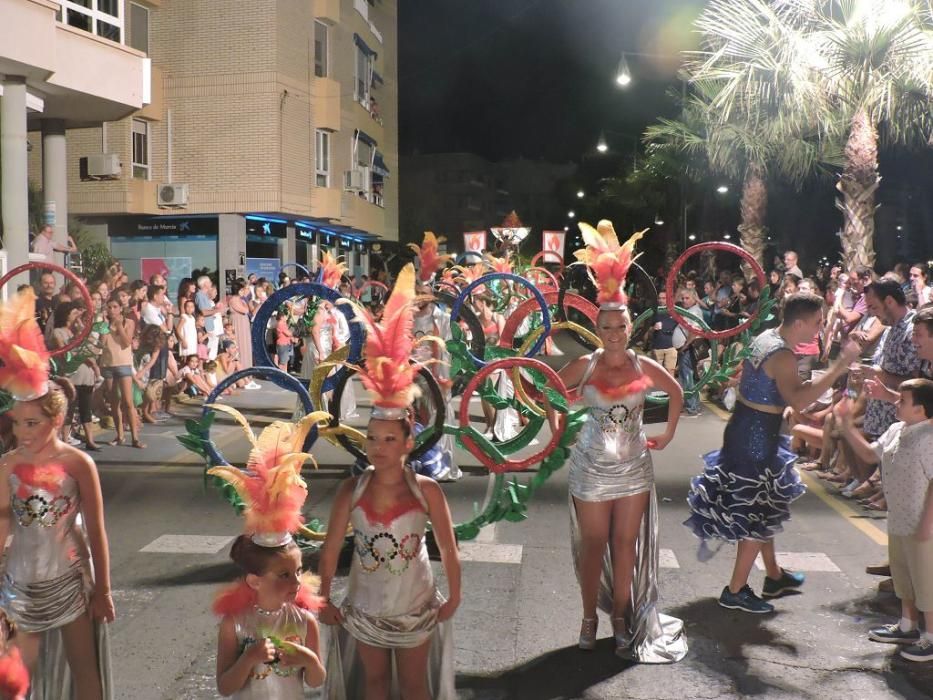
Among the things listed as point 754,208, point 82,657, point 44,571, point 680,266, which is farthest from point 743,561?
point 754,208

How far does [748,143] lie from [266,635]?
21.8m

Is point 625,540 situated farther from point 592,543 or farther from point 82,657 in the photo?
point 82,657

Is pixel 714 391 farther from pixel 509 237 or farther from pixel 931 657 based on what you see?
pixel 931 657

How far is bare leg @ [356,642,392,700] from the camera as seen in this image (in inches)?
144

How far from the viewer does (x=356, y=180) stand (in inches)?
1352

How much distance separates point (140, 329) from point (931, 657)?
1055 cm

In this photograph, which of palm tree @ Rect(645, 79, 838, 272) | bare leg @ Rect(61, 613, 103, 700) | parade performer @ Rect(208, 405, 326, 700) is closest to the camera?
parade performer @ Rect(208, 405, 326, 700)

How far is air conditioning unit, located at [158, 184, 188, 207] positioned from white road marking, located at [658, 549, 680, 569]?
22.4 metres

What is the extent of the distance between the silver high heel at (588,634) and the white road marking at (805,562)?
207 cm

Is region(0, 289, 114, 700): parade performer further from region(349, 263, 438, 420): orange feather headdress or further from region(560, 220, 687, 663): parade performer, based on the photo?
region(560, 220, 687, 663): parade performer

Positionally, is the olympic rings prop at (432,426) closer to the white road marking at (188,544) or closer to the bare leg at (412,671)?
the bare leg at (412,671)

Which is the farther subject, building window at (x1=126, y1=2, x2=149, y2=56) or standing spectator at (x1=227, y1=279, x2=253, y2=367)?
building window at (x1=126, y1=2, x2=149, y2=56)

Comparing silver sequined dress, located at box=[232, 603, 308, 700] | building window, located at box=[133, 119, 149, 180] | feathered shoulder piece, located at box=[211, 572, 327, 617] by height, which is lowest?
silver sequined dress, located at box=[232, 603, 308, 700]

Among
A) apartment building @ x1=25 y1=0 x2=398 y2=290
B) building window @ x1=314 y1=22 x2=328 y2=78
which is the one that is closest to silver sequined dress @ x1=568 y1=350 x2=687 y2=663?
apartment building @ x1=25 y1=0 x2=398 y2=290
